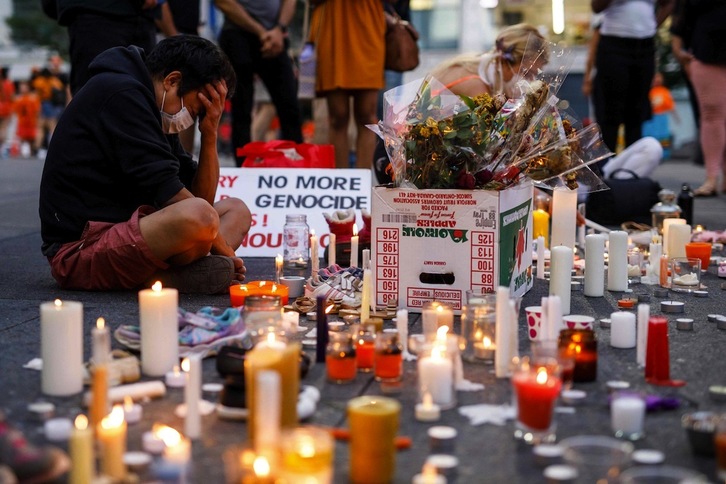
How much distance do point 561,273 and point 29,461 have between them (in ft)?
7.77

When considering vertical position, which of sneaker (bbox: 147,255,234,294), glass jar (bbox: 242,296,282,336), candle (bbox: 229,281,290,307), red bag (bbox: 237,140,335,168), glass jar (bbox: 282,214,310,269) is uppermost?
red bag (bbox: 237,140,335,168)

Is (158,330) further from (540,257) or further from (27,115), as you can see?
(27,115)

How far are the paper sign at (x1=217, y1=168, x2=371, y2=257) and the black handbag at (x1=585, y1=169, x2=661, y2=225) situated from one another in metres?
1.63

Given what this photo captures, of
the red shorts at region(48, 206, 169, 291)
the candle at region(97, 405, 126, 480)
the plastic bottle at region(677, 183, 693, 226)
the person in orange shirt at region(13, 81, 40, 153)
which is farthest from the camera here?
the person in orange shirt at region(13, 81, 40, 153)

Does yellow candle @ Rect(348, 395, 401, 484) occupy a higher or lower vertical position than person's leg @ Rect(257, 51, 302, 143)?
lower

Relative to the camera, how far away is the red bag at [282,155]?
5883 mm

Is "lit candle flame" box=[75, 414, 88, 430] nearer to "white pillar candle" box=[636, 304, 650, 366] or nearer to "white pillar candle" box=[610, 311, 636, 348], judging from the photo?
"white pillar candle" box=[636, 304, 650, 366]

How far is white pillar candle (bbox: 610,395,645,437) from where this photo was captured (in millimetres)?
2232

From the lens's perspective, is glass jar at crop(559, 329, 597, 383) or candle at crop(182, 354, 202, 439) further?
glass jar at crop(559, 329, 597, 383)

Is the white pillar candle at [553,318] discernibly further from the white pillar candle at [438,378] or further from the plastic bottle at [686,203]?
the plastic bottle at [686,203]

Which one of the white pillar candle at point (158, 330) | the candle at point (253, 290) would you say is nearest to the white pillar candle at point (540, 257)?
the candle at point (253, 290)

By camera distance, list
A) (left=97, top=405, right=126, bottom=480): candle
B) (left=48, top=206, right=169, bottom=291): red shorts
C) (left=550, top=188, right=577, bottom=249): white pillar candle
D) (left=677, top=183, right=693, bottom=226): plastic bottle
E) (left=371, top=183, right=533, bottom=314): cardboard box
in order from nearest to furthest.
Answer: (left=97, top=405, right=126, bottom=480): candle < (left=371, top=183, right=533, bottom=314): cardboard box < (left=48, top=206, right=169, bottom=291): red shorts < (left=550, top=188, right=577, bottom=249): white pillar candle < (left=677, top=183, right=693, bottom=226): plastic bottle

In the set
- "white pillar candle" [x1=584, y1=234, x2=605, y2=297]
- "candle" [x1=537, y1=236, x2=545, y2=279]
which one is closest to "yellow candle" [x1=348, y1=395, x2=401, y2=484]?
"white pillar candle" [x1=584, y1=234, x2=605, y2=297]

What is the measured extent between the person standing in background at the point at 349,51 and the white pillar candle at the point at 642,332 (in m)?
3.53
